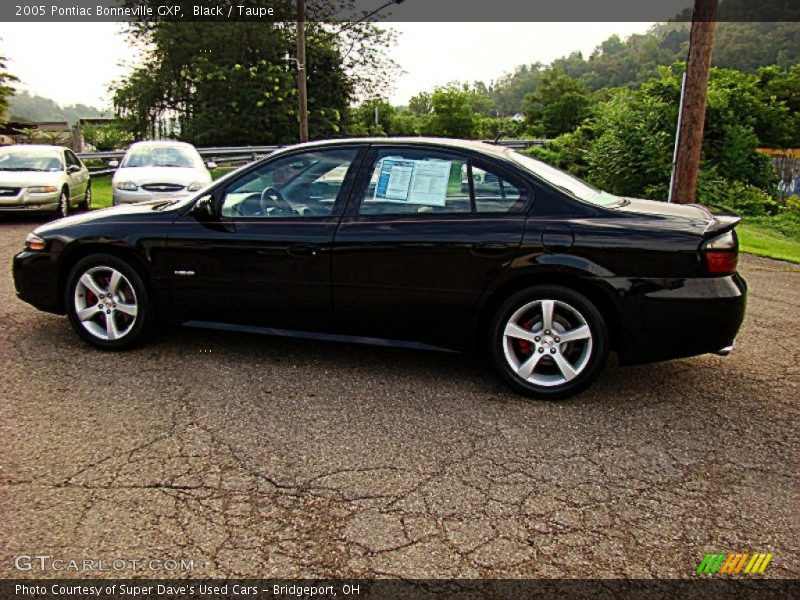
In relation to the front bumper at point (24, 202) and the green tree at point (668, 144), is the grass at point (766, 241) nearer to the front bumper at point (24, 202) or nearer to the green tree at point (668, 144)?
the green tree at point (668, 144)

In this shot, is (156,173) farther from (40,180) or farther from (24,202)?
(24,202)

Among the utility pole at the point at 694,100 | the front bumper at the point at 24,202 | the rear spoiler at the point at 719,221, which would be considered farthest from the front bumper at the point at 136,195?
the rear spoiler at the point at 719,221

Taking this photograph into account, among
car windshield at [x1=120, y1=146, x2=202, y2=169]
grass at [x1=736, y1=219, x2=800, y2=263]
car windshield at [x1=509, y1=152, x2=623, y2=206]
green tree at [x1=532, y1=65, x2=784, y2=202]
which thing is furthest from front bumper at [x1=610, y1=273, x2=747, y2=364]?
green tree at [x1=532, y1=65, x2=784, y2=202]

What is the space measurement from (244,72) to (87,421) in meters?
32.2

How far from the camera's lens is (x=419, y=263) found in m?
4.27

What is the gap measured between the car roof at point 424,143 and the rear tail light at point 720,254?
1.36 meters

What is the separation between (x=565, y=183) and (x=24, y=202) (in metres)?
10.7

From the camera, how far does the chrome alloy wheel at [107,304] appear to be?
15.9 ft

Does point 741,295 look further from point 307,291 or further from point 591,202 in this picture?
point 307,291

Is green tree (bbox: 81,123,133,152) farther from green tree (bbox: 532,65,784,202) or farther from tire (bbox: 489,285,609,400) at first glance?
tire (bbox: 489,285,609,400)

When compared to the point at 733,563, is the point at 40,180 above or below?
above

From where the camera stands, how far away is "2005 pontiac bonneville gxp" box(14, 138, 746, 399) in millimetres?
3980

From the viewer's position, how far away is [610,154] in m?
15.4

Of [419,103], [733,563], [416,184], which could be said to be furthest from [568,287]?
[419,103]
